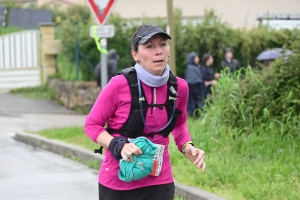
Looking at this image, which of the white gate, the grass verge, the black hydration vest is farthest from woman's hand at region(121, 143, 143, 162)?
the white gate

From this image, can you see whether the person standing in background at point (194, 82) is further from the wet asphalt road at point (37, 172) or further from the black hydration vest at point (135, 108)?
the black hydration vest at point (135, 108)

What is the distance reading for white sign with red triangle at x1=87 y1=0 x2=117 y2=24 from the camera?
10.6 meters

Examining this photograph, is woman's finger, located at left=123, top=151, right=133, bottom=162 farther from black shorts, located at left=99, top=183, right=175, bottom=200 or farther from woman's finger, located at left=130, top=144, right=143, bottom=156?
black shorts, located at left=99, top=183, right=175, bottom=200

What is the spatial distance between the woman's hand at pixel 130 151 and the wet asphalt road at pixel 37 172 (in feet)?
13.6

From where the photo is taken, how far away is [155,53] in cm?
420

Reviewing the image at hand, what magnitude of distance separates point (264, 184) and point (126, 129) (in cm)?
301

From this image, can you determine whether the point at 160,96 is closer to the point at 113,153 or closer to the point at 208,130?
the point at 113,153

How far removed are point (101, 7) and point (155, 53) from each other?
6.55m

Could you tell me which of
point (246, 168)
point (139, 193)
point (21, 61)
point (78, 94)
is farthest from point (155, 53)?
point (21, 61)

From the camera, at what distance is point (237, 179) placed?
752 cm

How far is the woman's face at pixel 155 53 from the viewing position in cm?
420

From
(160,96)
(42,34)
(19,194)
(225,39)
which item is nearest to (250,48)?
(225,39)

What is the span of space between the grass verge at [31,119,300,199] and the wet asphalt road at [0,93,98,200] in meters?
1.22

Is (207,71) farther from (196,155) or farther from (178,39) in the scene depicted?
(196,155)
